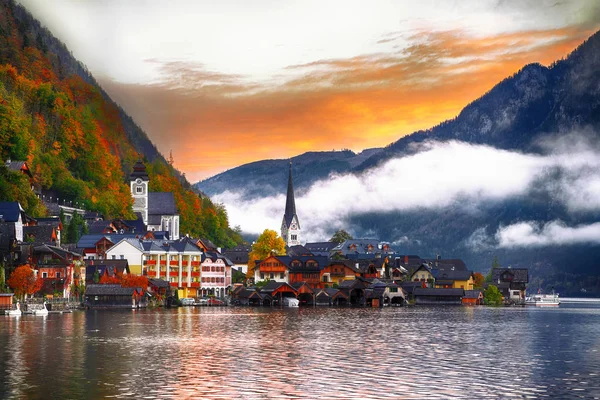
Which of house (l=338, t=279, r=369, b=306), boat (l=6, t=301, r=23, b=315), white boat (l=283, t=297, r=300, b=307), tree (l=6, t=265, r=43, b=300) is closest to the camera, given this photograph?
boat (l=6, t=301, r=23, b=315)

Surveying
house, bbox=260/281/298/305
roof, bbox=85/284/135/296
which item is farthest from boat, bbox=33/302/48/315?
house, bbox=260/281/298/305

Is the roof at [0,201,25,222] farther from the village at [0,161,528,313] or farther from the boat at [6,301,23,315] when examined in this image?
the boat at [6,301,23,315]

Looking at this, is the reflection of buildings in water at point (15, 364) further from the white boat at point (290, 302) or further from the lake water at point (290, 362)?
the white boat at point (290, 302)

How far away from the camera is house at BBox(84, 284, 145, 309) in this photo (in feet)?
467

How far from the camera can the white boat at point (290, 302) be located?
175325mm

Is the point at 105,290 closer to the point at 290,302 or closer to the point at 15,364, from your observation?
the point at 290,302

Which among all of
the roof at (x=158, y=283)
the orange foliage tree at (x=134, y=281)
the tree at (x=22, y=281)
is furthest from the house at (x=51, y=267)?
the roof at (x=158, y=283)

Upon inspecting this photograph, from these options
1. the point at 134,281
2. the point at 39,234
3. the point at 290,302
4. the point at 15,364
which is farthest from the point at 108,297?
the point at 15,364

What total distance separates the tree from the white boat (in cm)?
6354

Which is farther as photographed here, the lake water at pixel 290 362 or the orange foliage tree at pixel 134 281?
the orange foliage tree at pixel 134 281

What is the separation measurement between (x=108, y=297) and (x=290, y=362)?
90245 millimetres

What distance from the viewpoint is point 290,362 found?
59.5m

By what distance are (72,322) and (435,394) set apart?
6359cm

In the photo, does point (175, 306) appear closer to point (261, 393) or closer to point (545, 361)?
point (545, 361)
